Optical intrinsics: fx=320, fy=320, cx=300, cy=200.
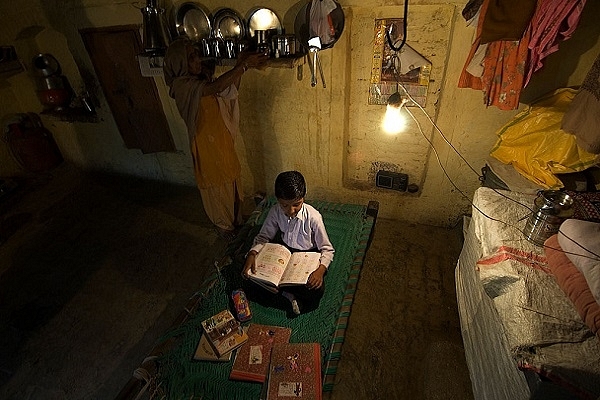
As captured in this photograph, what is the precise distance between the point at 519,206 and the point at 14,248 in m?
5.68

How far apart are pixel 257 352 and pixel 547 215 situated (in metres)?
2.21

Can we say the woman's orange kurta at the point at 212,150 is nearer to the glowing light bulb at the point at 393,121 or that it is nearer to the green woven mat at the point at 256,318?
the green woven mat at the point at 256,318

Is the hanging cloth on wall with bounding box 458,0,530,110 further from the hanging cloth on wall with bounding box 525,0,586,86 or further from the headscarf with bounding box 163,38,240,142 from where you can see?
the headscarf with bounding box 163,38,240,142

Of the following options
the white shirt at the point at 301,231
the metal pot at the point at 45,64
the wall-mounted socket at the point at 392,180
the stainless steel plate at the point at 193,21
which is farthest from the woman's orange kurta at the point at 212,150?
the metal pot at the point at 45,64

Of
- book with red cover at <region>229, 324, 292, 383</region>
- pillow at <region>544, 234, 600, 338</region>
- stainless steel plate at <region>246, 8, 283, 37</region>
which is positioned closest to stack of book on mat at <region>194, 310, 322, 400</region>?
book with red cover at <region>229, 324, 292, 383</region>

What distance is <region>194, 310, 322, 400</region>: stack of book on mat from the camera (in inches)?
87.8

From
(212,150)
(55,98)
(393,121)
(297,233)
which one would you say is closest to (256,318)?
(297,233)

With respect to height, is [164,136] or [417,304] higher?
[164,136]

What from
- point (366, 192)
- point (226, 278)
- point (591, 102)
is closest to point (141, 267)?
point (226, 278)

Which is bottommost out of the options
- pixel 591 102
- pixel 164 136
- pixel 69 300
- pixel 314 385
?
pixel 69 300

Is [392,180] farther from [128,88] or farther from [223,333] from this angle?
[128,88]

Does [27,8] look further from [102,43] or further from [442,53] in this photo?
[442,53]

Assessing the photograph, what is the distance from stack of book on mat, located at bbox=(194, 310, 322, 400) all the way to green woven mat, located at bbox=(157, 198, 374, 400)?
0.06 meters

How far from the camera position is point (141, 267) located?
3.74 meters
